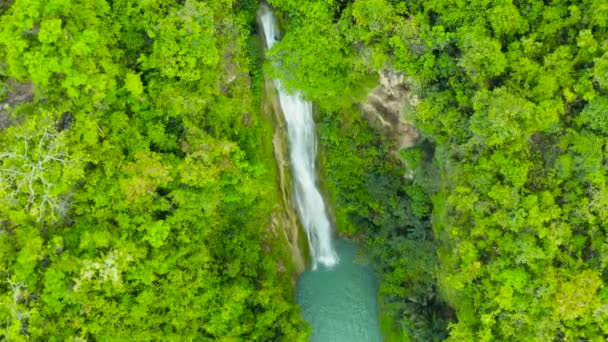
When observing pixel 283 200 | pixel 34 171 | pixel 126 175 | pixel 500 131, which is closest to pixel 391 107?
pixel 500 131

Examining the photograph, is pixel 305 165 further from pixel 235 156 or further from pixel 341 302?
pixel 341 302

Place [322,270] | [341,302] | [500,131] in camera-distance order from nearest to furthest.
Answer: [500,131] → [341,302] → [322,270]

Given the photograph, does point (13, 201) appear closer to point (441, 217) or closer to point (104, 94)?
point (104, 94)

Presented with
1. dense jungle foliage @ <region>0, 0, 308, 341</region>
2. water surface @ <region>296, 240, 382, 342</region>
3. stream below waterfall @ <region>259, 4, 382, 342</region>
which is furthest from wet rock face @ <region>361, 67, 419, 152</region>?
water surface @ <region>296, 240, 382, 342</region>

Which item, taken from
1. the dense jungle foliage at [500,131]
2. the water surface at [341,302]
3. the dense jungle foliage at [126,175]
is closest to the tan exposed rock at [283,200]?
the water surface at [341,302]

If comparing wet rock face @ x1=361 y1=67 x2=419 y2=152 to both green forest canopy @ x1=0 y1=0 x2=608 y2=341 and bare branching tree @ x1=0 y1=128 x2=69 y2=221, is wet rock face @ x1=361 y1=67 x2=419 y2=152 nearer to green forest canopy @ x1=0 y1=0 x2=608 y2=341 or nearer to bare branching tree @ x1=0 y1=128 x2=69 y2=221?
green forest canopy @ x1=0 y1=0 x2=608 y2=341

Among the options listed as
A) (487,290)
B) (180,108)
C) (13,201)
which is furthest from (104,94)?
(487,290)
